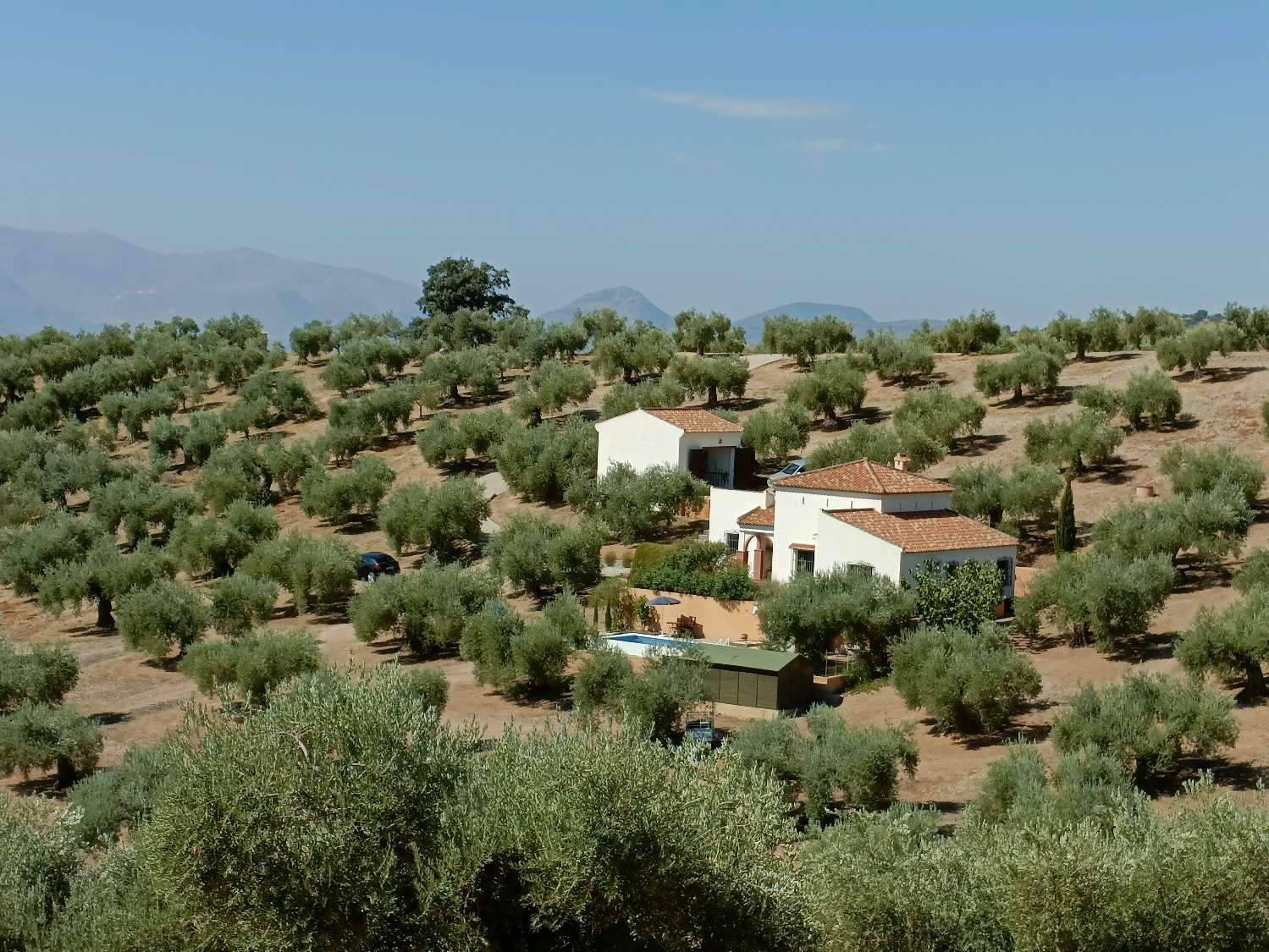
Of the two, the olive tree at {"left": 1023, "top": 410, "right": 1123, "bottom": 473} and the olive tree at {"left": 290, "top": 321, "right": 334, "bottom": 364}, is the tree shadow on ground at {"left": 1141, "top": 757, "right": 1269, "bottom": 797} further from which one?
the olive tree at {"left": 290, "top": 321, "right": 334, "bottom": 364}

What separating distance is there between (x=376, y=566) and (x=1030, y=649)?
26.8 metres

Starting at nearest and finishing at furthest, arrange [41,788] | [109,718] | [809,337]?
[41,788] < [109,718] < [809,337]

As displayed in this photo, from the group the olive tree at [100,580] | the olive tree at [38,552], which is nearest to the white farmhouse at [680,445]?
the olive tree at [100,580]

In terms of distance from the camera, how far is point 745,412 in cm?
7150

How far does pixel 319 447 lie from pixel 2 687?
35670mm

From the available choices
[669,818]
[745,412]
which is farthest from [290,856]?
[745,412]

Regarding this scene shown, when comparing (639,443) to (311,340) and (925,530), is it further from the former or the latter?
(311,340)

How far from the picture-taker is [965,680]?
32094 mm

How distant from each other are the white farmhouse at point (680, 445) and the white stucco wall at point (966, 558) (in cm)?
1644

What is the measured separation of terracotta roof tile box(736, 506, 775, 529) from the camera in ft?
159

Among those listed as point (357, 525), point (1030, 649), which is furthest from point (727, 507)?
point (357, 525)

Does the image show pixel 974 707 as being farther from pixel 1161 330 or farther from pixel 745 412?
pixel 1161 330

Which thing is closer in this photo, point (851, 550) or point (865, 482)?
point (851, 550)

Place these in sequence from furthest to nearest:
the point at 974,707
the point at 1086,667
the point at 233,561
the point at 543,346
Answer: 1. the point at 543,346
2. the point at 233,561
3. the point at 1086,667
4. the point at 974,707
